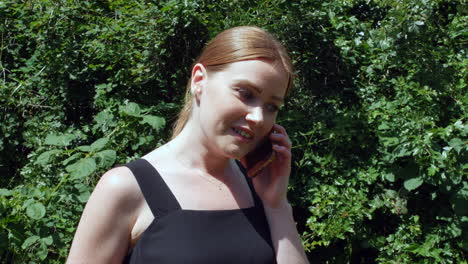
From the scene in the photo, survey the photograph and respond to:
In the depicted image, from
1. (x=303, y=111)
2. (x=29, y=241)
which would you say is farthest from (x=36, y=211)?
(x=303, y=111)

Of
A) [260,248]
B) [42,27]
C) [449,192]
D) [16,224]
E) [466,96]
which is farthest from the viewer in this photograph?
[42,27]

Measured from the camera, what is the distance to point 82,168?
2537mm

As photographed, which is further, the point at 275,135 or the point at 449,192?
the point at 449,192

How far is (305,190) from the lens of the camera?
322cm

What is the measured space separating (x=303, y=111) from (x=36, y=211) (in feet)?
6.36

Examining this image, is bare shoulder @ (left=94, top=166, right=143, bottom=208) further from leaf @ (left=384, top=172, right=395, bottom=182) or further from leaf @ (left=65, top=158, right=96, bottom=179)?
leaf @ (left=384, top=172, right=395, bottom=182)

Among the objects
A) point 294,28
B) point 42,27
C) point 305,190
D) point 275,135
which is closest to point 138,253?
point 275,135

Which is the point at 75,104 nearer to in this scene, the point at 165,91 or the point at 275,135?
the point at 165,91

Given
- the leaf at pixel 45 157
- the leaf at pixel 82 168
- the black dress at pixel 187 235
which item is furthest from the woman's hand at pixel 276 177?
the leaf at pixel 45 157

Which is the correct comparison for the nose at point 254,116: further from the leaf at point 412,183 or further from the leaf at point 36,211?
the leaf at point 412,183

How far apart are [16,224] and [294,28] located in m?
2.26

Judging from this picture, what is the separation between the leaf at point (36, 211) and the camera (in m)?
2.47

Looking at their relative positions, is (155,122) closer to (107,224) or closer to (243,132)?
(243,132)

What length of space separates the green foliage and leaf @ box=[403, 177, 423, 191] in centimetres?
2
